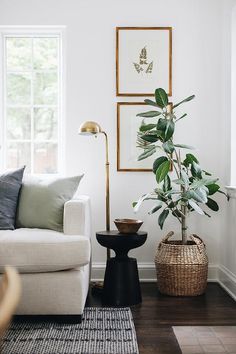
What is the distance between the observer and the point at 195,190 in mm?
3443

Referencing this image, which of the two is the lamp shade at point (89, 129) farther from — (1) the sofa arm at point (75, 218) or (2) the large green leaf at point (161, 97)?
(1) the sofa arm at point (75, 218)

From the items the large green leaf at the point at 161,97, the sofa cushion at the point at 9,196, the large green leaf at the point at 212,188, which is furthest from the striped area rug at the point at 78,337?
the large green leaf at the point at 161,97

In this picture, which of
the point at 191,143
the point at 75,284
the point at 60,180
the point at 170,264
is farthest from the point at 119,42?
the point at 75,284

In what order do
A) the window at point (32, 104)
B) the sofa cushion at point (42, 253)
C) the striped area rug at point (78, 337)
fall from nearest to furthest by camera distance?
the striped area rug at point (78, 337) → the sofa cushion at point (42, 253) → the window at point (32, 104)

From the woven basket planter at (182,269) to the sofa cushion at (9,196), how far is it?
118 centimetres

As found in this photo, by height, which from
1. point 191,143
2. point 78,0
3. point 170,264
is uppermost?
point 78,0

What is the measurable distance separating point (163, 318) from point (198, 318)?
0.74ft

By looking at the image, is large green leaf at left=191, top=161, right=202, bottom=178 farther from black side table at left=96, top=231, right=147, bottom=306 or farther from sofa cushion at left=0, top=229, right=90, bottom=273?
sofa cushion at left=0, top=229, right=90, bottom=273

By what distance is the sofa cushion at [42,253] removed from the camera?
2781 millimetres

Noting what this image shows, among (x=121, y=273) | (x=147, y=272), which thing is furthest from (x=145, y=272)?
(x=121, y=273)

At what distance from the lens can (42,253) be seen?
9.15ft

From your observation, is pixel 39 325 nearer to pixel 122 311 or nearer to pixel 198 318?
pixel 122 311

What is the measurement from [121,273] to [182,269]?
510 mm

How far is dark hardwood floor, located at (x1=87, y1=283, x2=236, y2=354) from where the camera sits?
8.51ft
